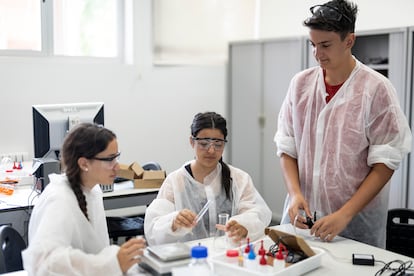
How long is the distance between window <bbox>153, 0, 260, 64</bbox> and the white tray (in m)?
3.19

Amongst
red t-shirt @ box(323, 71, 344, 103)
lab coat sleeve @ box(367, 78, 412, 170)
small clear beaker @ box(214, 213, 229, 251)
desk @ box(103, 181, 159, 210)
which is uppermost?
red t-shirt @ box(323, 71, 344, 103)

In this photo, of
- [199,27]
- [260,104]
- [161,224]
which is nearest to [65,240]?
[161,224]

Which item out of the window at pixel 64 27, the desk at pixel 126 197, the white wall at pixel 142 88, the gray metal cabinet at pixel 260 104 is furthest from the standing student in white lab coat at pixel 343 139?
the window at pixel 64 27

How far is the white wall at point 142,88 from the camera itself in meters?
3.68

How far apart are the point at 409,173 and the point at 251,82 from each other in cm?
167

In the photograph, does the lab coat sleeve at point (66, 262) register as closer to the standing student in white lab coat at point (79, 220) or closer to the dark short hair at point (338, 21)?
the standing student in white lab coat at point (79, 220)

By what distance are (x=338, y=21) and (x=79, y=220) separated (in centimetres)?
117

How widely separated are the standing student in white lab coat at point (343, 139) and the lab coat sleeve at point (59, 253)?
788 millimetres

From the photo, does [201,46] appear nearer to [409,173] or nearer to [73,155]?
[409,173]

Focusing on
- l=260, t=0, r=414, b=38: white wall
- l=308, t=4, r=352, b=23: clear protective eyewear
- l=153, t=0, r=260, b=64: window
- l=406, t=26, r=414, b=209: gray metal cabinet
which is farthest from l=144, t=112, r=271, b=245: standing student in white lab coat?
l=153, t=0, r=260, b=64: window

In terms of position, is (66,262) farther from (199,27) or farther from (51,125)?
(199,27)

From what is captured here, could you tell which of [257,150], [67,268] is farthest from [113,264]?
[257,150]

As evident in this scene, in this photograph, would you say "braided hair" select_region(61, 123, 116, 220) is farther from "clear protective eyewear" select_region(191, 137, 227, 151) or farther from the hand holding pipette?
"clear protective eyewear" select_region(191, 137, 227, 151)

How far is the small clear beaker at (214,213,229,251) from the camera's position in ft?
5.74
